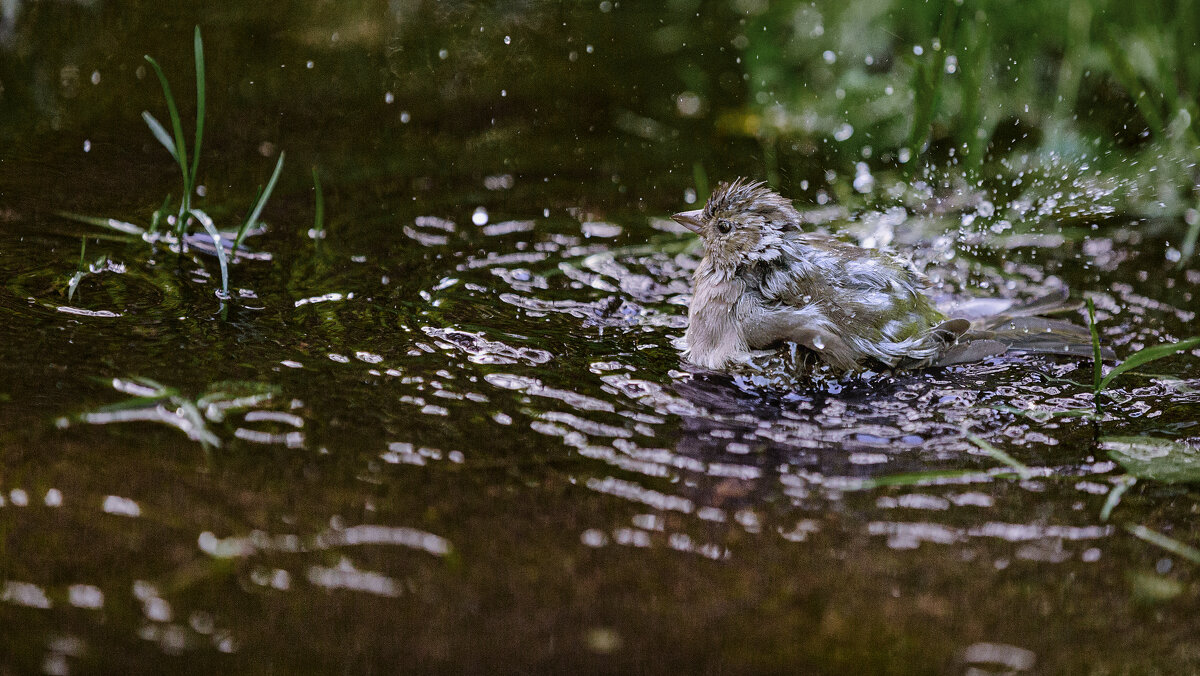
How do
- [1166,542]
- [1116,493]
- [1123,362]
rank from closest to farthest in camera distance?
[1166,542]
[1116,493]
[1123,362]

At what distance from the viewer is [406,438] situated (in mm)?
3396

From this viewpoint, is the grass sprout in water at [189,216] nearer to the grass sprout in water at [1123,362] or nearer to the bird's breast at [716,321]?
the bird's breast at [716,321]

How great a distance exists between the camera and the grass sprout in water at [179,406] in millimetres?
3273

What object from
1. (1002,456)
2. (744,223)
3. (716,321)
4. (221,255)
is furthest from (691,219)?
(221,255)

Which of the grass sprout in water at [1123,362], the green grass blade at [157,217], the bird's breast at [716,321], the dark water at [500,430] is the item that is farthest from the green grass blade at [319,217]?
the grass sprout in water at [1123,362]

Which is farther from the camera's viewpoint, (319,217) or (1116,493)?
(319,217)

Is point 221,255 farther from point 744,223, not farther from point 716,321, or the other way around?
point 744,223

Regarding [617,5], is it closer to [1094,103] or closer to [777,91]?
[777,91]

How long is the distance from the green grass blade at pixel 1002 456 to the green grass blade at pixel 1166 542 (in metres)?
0.35

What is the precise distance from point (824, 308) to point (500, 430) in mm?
1510

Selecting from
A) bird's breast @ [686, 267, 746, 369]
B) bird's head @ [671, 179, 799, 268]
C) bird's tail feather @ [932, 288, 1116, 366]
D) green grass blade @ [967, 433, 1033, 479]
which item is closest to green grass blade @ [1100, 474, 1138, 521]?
green grass blade @ [967, 433, 1033, 479]

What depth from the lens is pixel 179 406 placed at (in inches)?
134

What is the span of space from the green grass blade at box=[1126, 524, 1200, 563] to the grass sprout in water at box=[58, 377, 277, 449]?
2591 millimetres

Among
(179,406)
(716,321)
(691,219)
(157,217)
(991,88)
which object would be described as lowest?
(179,406)
